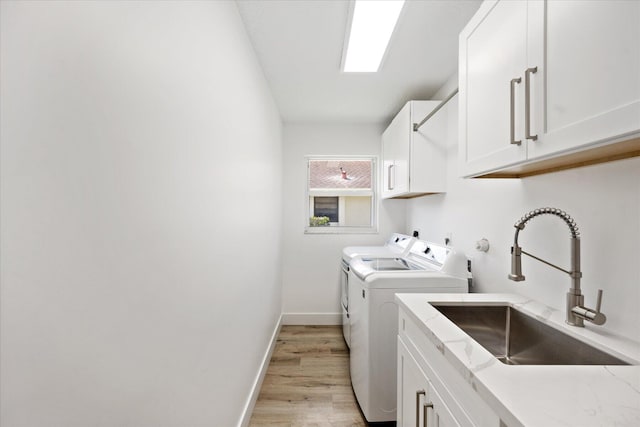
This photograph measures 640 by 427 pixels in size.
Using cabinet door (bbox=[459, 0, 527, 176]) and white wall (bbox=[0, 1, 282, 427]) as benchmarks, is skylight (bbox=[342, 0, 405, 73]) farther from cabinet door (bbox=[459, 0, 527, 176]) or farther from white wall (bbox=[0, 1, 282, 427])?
white wall (bbox=[0, 1, 282, 427])

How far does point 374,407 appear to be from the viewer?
1.85m

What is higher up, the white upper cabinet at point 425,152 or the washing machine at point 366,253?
the white upper cabinet at point 425,152

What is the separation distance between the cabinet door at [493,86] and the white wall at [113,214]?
115 cm

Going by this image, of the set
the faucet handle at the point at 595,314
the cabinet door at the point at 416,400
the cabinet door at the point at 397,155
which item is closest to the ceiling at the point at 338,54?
the cabinet door at the point at 397,155

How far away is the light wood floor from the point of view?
1927mm

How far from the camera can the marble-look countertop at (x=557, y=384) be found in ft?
1.96

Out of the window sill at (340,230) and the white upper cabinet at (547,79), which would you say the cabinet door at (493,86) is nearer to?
the white upper cabinet at (547,79)

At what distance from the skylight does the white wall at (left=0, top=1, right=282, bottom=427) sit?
29.2 inches

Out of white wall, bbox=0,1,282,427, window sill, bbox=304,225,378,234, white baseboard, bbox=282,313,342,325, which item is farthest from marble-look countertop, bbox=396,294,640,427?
white baseboard, bbox=282,313,342,325

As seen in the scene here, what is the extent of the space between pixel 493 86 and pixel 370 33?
93cm

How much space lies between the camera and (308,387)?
227cm

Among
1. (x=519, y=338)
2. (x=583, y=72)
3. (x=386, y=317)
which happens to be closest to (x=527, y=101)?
(x=583, y=72)

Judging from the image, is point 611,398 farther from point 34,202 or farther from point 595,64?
point 34,202

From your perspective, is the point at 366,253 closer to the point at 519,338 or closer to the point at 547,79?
the point at 519,338
